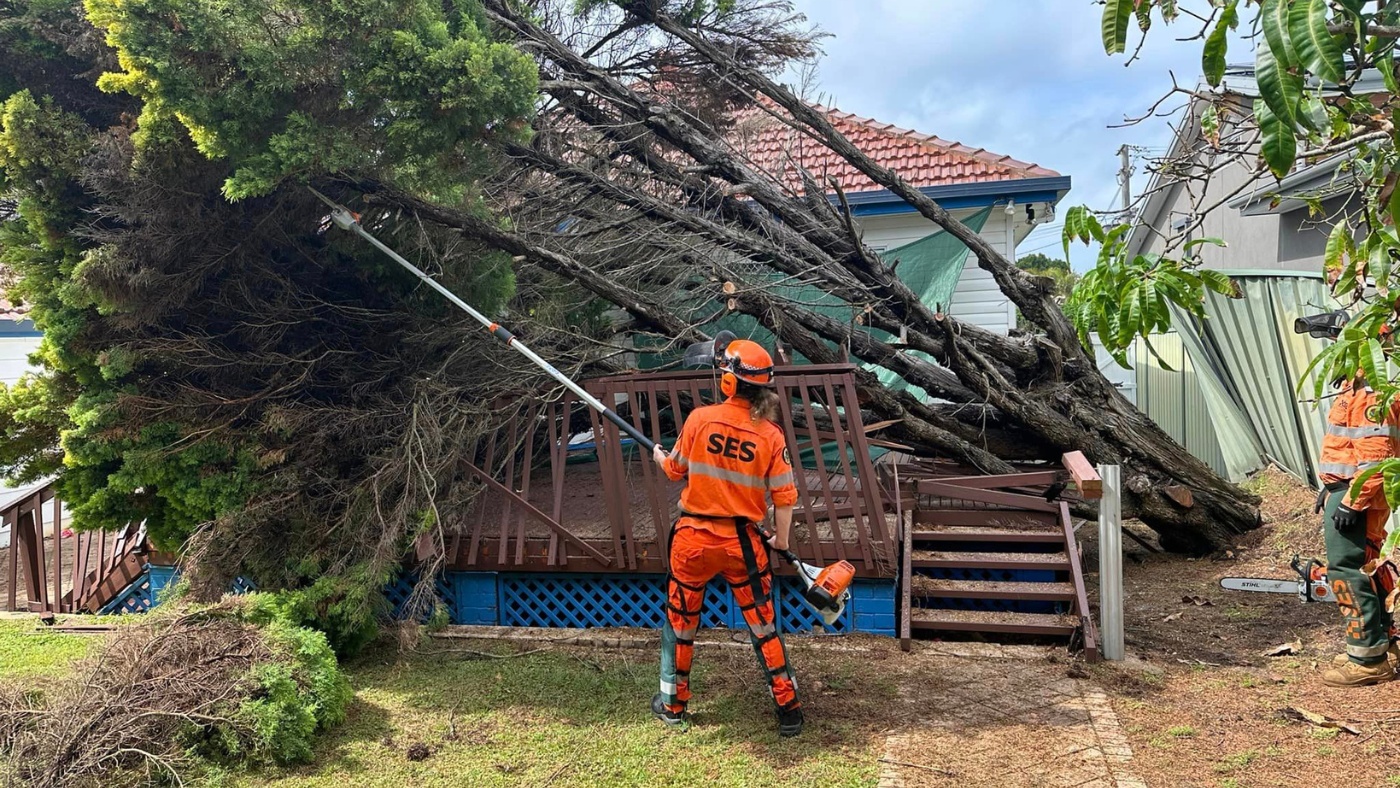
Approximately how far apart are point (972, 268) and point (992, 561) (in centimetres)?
669

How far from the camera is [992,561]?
6.09 m

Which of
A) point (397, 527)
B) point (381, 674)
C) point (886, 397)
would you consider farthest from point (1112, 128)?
point (381, 674)

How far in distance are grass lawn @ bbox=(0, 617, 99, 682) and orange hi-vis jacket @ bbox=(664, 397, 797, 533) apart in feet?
11.3

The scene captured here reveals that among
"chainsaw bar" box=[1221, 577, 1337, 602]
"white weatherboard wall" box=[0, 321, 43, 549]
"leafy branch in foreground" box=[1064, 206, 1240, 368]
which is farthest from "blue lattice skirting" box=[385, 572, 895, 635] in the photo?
"white weatherboard wall" box=[0, 321, 43, 549]

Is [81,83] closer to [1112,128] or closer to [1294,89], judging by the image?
[1112,128]

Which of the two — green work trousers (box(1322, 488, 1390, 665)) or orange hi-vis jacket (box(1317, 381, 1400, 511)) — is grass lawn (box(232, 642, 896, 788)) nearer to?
green work trousers (box(1322, 488, 1390, 665))

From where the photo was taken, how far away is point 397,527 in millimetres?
5410

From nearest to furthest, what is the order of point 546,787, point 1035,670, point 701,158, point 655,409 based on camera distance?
1. point 546,787
2. point 1035,670
3. point 655,409
4. point 701,158

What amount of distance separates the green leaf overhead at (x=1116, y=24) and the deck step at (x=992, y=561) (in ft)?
13.5

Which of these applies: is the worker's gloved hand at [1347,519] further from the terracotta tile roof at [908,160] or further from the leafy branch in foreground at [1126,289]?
the terracotta tile roof at [908,160]

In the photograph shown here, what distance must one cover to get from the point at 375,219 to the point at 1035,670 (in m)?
4.94

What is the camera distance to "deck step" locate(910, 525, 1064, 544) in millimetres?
6164

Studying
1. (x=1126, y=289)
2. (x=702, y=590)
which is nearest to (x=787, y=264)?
(x=702, y=590)

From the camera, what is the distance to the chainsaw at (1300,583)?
5.46 m
